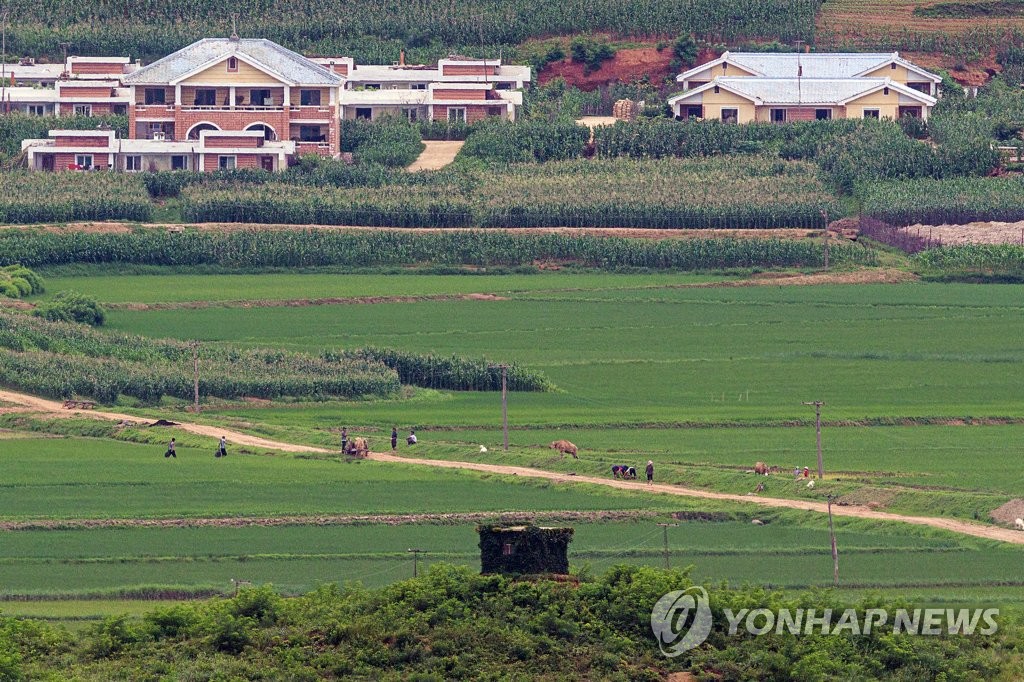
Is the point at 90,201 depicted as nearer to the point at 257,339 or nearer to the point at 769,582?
the point at 257,339

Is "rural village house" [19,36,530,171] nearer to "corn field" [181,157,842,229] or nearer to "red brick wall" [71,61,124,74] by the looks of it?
"red brick wall" [71,61,124,74]

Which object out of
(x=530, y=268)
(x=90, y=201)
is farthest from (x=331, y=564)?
(x=90, y=201)

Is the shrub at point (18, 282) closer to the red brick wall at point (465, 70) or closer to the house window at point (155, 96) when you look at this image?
the house window at point (155, 96)

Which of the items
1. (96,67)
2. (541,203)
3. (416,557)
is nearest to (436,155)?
(541,203)

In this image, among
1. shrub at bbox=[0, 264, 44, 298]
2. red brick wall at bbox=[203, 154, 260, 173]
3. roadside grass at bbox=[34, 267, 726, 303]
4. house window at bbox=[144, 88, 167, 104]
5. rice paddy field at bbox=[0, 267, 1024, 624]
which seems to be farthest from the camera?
house window at bbox=[144, 88, 167, 104]

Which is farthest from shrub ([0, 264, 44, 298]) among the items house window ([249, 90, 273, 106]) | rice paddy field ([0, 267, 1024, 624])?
house window ([249, 90, 273, 106])
